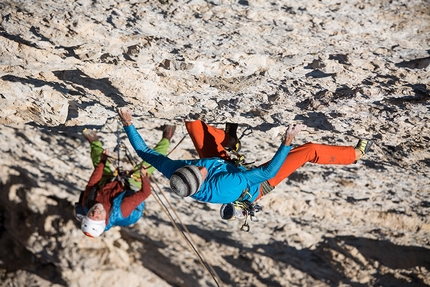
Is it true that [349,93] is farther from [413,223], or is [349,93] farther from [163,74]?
[413,223]

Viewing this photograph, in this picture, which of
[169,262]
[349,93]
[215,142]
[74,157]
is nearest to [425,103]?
[349,93]

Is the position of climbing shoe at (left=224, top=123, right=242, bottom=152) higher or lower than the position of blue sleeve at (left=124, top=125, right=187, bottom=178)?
higher

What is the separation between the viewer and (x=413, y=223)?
430cm

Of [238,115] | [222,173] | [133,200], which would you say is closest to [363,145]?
[238,115]

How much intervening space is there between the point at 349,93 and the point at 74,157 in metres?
3.20

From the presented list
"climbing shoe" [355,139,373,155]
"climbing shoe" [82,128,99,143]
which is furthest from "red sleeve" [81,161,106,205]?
"climbing shoe" [355,139,373,155]

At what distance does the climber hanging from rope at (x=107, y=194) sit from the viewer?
3.46 m

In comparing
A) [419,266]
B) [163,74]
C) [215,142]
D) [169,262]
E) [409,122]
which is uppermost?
[409,122]

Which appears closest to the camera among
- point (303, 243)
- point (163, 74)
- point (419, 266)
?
point (163, 74)

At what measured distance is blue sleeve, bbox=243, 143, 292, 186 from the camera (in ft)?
8.65

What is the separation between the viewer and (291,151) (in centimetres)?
294

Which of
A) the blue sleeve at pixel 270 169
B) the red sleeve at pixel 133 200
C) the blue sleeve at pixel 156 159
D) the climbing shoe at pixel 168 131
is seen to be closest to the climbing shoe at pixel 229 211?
the blue sleeve at pixel 270 169

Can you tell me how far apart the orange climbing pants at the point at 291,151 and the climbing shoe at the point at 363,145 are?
9 centimetres

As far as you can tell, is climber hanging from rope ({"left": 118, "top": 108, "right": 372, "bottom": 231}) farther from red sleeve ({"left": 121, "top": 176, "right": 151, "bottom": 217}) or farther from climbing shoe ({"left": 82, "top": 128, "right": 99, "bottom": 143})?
climbing shoe ({"left": 82, "top": 128, "right": 99, "bottom": 143})
